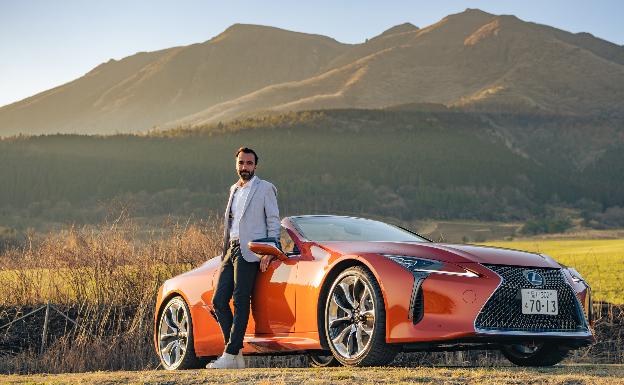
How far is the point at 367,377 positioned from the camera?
25.9 feet

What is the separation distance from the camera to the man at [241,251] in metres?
9.92

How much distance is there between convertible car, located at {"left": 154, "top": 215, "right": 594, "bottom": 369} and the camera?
28.1ft

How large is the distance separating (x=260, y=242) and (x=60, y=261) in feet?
35.5

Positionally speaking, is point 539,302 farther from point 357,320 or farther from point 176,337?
point 176,337

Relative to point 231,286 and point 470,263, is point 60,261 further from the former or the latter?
point 470,263

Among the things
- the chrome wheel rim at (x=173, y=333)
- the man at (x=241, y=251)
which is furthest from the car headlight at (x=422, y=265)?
the chrome wheel rim at (x=173, y=333)

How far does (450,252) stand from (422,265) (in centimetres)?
33

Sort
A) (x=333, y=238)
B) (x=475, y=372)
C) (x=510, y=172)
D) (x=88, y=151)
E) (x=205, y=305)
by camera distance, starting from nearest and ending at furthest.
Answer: (x=475, y=372)
(x=333, y=238)
(x=205, y=305)
(x=88, y=151)
(x=510, y=172)

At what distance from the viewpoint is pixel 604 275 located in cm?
3094

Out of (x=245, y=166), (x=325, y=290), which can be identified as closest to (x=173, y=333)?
(x=245, y=166)

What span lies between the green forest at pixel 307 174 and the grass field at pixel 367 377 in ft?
302

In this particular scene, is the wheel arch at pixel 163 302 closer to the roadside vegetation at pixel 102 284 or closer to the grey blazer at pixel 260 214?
the grey blazer at pixel 260 214

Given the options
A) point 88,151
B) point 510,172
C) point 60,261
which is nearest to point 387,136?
point 510,172

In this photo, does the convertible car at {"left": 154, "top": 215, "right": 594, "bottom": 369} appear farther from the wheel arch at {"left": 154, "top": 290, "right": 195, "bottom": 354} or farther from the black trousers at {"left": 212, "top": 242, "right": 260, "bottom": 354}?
the wheel arch at {"left": 154, "top": 290, "right": 195, "bottom": 354}
